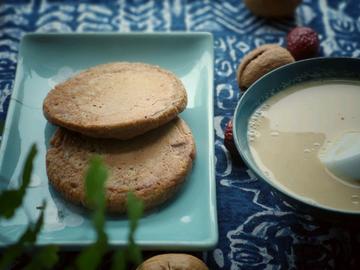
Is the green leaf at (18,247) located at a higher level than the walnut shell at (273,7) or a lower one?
lower

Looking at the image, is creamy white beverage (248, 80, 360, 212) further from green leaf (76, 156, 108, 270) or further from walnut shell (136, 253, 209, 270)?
green leaf (76, 156, 108, 270)

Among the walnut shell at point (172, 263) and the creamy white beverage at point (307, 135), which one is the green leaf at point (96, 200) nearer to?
the walnut shell at point (172, 263)

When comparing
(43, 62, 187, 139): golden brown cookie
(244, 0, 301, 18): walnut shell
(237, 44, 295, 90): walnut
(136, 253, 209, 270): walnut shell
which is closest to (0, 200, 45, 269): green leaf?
(136, 253, 209, 270): walnut shell

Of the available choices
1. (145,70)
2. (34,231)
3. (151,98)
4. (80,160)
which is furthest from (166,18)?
(34,231)

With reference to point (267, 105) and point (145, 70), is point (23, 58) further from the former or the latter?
point (267, 105)

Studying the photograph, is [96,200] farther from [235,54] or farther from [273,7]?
[273,7]

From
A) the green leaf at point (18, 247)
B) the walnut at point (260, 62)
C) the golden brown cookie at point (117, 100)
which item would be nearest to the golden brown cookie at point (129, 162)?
the golden brown cookie at point (117, 100)

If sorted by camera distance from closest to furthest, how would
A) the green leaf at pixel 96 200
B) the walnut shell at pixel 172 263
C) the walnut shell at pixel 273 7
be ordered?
the green leaf at pixel 96 200, the walnut shell at pixel 172 263, the walnut shell at pixel 273 7
